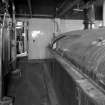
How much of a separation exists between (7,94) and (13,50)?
1.66 m

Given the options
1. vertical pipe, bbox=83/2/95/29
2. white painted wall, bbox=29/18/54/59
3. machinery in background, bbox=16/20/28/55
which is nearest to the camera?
vertical pipe, bbox=83/2/95/29

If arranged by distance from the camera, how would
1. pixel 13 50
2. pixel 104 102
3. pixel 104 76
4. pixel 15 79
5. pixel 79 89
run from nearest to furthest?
pixel 104 102 < pixel 104 76 < pixel 79 89 < pixel 15 79 < pixel 13 50

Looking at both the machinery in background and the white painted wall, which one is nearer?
the machinery in background

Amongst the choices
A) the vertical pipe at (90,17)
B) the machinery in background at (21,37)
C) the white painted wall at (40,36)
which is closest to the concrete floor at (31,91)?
the vertical pipe at (90,17)

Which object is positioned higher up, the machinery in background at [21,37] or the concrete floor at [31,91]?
the machinery in background at [21,37]

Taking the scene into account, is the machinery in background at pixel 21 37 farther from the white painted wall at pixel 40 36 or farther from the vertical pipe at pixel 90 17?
the vertical pipe at pixel 90 17

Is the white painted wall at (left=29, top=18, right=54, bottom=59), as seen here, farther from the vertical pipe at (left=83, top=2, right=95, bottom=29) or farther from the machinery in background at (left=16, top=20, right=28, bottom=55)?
the vertical pipe at (left=83, top=2, right=95, bottom=29)

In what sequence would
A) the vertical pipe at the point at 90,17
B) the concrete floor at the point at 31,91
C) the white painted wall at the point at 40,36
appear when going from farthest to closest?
1. the white painted wall at the point at 40,36
2. the vertical pipe at the point at 90,17
3. the concrete floor at the point at 31,91

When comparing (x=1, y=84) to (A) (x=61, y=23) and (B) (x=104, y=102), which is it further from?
(A) (x=61, y=23)

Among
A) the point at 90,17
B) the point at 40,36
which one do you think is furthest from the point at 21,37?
the point at 90,17

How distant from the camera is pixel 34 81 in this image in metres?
3.22

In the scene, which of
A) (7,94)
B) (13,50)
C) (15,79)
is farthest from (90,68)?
(13,50)

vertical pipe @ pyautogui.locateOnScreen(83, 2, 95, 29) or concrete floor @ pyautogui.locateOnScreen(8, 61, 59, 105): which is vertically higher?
vertical pipe @ pyautogui.locateOnScreen(83, 2, 95, 29)

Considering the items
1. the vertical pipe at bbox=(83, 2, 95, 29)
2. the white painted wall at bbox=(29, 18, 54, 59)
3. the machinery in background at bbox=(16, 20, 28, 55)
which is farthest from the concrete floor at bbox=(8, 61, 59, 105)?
the white painted wall at bbox=(29, 18, 54, 59)
